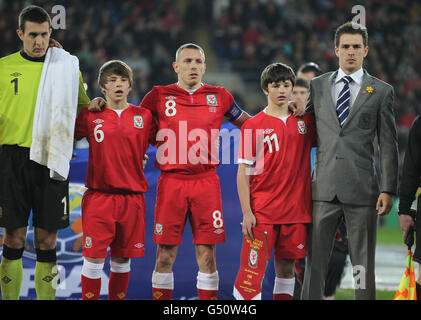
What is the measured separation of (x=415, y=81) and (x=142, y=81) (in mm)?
6834

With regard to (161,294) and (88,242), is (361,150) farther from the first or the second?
(88,242)

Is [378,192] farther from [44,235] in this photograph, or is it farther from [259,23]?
[259,23]

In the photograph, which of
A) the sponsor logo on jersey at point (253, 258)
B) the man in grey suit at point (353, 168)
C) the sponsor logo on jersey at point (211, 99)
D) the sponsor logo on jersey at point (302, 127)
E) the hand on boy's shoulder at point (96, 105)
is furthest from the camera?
the sponsor logo on jersey at point (211, 99)

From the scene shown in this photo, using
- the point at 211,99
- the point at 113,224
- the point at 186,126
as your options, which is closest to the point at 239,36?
the point at 211,99

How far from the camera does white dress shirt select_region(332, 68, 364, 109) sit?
3.63 m

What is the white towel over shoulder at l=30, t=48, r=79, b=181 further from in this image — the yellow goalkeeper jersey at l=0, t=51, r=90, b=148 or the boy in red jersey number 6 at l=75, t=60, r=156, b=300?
the boy in red jersey number 6 at l=75, t=60, r=156, b=300

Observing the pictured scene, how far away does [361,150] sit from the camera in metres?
3.54

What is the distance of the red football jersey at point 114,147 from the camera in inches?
150

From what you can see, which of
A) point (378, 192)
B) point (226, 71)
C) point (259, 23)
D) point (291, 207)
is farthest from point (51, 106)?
point (259, 23)

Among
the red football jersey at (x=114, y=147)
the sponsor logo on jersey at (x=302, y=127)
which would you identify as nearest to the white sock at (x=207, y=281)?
the red football jersey at (x=114, y=147)

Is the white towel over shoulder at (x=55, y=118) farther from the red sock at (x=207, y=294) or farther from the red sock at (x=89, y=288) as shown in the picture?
the red sock at (x=207, y=294)

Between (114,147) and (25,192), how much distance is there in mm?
638

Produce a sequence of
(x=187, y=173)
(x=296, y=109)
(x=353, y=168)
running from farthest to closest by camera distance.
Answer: (x=187, y=173) → (x=296, y=109) → (x=353, y=168)

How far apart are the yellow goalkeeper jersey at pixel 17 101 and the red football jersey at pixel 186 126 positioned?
2.45 ft
